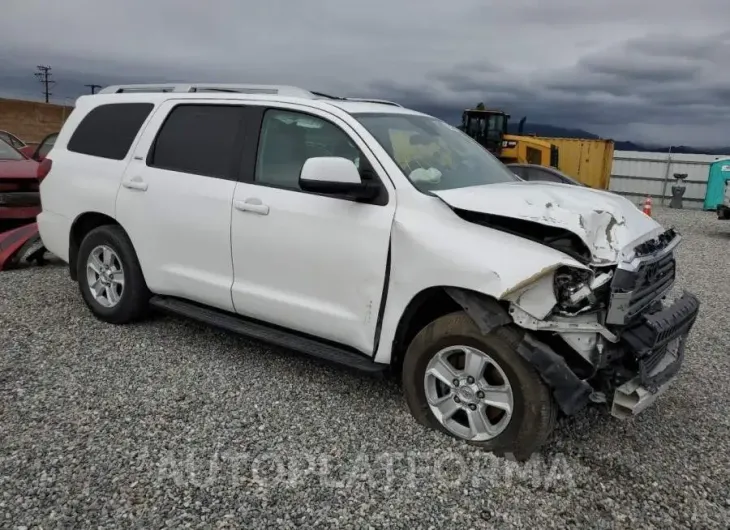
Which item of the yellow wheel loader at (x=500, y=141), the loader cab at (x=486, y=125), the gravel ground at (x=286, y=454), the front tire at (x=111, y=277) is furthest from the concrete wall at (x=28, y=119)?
the gravel ground at (x=286, y=454)

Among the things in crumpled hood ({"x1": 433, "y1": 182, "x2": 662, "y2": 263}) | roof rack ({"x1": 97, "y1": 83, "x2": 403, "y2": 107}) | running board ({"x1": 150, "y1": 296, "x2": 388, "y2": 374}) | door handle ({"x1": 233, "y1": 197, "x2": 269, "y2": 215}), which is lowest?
running board ({"x1": 150, "y1": 296, "x2": 388, "y2": 374})

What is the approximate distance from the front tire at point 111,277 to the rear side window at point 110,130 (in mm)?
651

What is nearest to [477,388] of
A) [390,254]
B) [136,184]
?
[390,254]

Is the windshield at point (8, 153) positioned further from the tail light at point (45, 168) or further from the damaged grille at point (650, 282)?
the damaged grille at point (650, 282)

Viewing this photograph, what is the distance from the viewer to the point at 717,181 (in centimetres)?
1878

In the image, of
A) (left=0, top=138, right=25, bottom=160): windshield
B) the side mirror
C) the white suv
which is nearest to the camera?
the white suv

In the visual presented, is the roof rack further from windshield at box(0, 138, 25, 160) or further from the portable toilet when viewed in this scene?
the portable toilet

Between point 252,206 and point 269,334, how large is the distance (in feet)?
2.80

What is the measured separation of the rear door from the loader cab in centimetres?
1594

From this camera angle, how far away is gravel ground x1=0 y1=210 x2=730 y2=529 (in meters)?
2.80

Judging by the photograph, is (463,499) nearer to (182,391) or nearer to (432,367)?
(432,367)

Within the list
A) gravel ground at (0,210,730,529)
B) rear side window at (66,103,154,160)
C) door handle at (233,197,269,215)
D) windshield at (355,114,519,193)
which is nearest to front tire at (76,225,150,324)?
gravel ground at (0,210,730,529)

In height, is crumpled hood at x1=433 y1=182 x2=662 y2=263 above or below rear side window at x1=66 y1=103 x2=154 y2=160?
below

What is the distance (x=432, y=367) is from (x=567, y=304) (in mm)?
829
